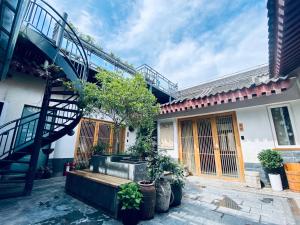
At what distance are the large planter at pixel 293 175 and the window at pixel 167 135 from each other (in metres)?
4.32

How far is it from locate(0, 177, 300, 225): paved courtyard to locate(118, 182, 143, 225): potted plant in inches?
10.8

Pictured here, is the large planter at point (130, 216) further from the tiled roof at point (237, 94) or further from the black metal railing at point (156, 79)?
the black metal railing at point (156, 79)

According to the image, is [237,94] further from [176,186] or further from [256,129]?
Result: [176,186]

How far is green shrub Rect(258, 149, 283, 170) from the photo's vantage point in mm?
4566

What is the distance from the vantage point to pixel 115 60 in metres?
8.77

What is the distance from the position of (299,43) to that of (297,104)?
2.87m

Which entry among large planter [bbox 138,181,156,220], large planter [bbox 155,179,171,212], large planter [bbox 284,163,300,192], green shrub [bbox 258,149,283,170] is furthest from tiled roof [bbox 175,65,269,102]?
large planter [bbox 138,181,156,220]

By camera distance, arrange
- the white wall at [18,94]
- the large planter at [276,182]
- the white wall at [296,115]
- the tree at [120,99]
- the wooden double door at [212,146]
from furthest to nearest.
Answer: the wooden double door at [212,146]
the white wall at [18,94]
the white wall at [296,115]
the large planter at [276,182]
the tree at [120,99]

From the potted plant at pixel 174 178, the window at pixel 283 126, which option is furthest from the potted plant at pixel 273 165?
the potted plant at pixel 174 178

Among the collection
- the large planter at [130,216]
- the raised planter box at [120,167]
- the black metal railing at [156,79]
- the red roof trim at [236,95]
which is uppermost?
the black metal railing at [156,79]

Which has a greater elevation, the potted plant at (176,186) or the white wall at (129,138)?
the white wall at (129,138)

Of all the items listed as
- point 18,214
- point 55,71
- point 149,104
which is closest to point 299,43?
point 149,104

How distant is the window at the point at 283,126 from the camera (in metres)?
4.87

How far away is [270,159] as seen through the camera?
4648 mm
